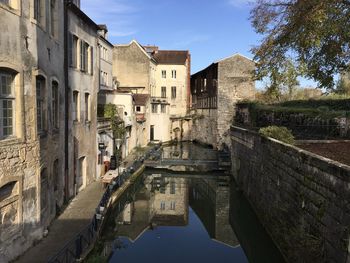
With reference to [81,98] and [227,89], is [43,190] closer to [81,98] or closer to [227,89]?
[81,98]

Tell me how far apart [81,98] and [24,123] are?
8077 millimetres

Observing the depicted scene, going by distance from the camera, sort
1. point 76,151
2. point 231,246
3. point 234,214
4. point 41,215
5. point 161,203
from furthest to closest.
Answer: point 161,203 < point 234,214 < point 76,151 < point 231,246 < point 41,215

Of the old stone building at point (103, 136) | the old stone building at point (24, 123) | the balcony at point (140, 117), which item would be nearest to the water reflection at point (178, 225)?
the old stone building at point (103, 136)

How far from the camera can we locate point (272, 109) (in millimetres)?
23688

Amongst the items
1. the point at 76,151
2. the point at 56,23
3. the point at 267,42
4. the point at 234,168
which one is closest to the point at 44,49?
the point at 56,23

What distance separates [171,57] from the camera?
6044cm

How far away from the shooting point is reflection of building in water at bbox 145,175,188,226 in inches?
771

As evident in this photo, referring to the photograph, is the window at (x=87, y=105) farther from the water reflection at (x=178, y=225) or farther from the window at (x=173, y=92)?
the window at (x=173, y=92)

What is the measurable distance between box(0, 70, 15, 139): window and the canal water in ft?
17.9

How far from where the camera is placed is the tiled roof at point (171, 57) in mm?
59487

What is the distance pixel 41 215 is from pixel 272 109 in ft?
53.4

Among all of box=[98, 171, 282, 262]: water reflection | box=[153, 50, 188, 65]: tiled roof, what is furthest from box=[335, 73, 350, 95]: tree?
box=[153, 50, 188, 65]: tiled roof

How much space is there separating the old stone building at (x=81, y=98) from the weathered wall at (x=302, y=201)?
8.71m

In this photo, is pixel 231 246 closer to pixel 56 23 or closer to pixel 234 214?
pixel 234 214
